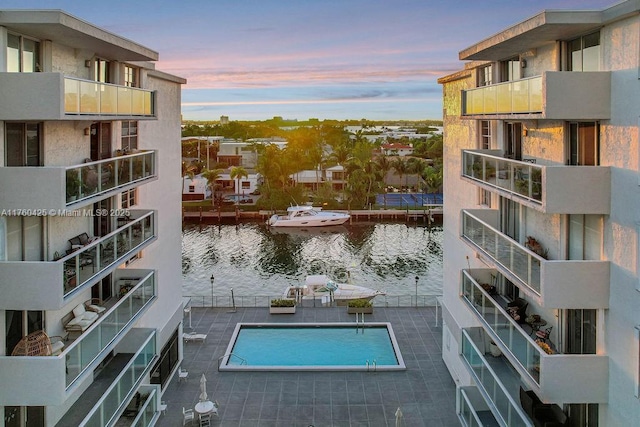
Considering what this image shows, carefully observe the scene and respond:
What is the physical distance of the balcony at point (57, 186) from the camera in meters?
10.5

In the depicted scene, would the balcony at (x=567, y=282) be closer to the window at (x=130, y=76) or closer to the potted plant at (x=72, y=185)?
the potted plant at (x=72, y=185)

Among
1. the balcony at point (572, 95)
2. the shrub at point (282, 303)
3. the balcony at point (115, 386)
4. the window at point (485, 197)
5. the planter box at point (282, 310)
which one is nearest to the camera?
the balcony at point (572, 95)

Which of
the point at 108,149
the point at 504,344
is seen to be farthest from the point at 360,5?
the point at 504,344

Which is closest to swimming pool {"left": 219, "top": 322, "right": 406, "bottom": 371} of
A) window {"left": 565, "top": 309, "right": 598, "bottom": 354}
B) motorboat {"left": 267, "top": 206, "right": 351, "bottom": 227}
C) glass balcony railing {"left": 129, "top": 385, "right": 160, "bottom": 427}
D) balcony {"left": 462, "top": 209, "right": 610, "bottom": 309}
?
glass balcony railing {"left": 129, "top": 385, "right": 160, "bottom": 427}

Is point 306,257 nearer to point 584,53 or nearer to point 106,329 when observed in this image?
point 106,329

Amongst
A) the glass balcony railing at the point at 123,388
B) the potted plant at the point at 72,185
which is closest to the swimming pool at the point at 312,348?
the glass balcony railing at the point at 123,388

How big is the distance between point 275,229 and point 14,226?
165ft

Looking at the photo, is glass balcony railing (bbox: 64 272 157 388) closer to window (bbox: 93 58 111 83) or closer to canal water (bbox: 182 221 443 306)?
window (bbox: 93 58 111 83)

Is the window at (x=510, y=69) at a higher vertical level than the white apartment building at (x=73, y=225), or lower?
higher

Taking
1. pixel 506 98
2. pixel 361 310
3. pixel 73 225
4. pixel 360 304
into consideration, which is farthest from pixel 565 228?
pixel 360 304

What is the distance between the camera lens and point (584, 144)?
1163 cm

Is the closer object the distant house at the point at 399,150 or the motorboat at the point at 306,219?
the motorboat at the point at 306,219

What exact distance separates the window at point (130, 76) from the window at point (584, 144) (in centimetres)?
1158

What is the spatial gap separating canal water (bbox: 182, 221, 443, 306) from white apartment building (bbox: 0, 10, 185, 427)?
14694 mm
